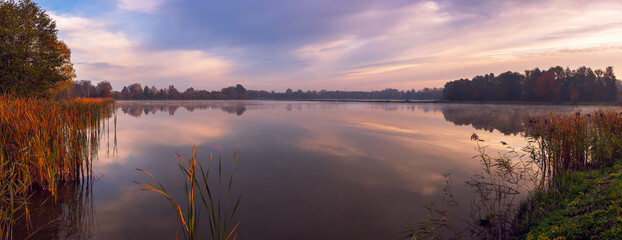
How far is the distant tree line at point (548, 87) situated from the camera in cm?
7288

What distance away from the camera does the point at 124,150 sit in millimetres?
11680

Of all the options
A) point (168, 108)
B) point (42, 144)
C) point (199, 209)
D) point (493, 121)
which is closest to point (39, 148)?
point (42, 144)

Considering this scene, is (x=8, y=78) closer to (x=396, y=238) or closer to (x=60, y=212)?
(x=60, y=212)

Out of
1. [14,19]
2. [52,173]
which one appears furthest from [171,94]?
[52,173]

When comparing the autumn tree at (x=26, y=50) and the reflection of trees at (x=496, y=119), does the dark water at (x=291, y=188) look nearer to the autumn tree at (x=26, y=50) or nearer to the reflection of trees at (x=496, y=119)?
the reflection of trees at (x=496, y=119)

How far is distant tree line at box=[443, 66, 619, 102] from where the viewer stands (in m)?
Result: 72.9

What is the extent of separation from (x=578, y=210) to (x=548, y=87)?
94761 millimetres

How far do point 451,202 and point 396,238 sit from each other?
2.18 meters

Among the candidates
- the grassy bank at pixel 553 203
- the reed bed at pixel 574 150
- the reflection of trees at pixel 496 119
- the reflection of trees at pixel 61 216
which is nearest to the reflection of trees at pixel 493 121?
the reflection of trees at pixel 496 119

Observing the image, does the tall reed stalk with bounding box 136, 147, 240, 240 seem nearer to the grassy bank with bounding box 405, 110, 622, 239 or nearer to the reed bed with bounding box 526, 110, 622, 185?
the grassy bank with bounding box 405, 110, 622, 239

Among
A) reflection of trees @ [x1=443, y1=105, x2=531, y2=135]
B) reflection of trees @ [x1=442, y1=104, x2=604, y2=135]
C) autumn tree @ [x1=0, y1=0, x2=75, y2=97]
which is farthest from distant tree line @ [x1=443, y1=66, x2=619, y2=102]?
autumn tree @ [x1=0, y1=0, x2=75, y2=97]

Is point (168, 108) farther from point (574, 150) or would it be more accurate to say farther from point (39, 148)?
point (574, 150)

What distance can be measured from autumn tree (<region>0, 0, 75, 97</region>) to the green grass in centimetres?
2551

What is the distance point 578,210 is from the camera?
4516mm
